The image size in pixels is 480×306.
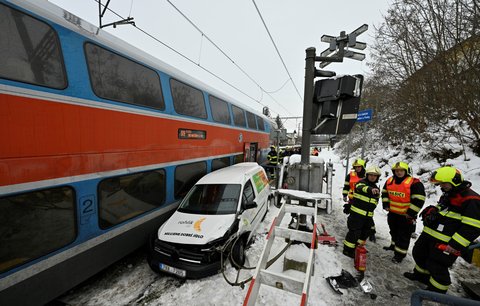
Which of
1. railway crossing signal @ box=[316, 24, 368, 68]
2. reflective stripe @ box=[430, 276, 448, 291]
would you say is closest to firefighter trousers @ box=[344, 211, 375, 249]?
reflective stripe @ box=[430, 276, 448, 291]

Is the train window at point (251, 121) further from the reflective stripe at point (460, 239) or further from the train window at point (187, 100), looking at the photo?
the reflective stripe at point (460, 239)

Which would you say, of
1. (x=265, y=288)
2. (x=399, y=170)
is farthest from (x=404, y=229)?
(x=265, y=288)

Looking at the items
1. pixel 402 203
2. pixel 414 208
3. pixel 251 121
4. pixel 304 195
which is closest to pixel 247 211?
pixel 304 195

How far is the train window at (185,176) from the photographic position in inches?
200

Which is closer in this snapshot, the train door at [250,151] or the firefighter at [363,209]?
the firefighter at [363,209]

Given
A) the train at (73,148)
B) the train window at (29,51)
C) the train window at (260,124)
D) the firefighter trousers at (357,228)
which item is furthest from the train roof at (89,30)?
the train window at (260,124)

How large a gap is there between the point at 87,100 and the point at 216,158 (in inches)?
165

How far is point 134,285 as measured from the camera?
359 cm

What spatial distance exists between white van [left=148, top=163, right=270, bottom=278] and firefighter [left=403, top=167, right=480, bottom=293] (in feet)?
10.4

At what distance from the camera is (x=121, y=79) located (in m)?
3.62

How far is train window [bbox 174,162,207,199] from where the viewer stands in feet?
16.7

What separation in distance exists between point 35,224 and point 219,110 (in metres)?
5.32

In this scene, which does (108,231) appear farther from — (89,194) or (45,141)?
(45,141)

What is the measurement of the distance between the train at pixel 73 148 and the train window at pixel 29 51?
11 mm
